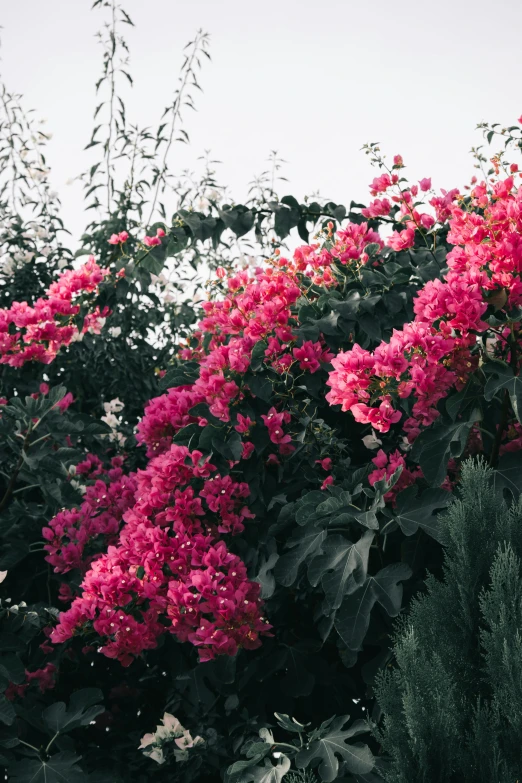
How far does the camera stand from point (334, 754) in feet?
7.70

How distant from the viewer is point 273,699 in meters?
2.89

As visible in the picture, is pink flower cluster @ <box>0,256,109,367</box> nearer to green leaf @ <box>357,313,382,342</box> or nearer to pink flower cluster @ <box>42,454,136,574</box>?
pink flower cluster @ <box>42,454,136,574</box>

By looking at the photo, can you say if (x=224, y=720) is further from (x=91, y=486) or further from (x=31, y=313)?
(x=31, y=313)

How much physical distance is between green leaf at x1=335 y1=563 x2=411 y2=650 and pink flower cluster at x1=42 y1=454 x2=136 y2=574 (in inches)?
48.6

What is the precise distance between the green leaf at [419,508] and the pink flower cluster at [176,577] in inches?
22.0

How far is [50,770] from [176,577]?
72cm

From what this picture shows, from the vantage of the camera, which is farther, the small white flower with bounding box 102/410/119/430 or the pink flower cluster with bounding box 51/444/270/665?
the small white flower with bounding box 102/410/119/430

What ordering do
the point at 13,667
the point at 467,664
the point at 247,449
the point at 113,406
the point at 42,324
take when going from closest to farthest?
1. the point at 467,664
2. the point at 13,667
3. the point at 247,449
4. the point at 42,324
5. the point at 113,406

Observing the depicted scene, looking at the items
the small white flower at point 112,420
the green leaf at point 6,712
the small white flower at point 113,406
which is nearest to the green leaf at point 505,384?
the green leaf at point 6,712

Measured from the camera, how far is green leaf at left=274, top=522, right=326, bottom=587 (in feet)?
8.80

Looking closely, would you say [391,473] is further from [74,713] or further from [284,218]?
[284,218]

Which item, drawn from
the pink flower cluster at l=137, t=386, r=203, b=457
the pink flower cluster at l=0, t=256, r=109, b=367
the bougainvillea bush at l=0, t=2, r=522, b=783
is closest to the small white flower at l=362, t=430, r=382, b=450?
the bougainvillea bush at l=0, t=2, r=522, b=783

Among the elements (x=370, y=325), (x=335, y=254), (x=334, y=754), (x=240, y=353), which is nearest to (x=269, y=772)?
(x=334, y=754)

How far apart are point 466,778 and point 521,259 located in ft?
4.82
